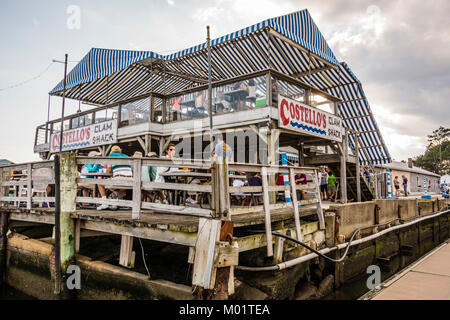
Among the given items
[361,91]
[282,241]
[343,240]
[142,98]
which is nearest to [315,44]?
[361,91]

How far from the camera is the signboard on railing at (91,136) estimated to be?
12.6 metres

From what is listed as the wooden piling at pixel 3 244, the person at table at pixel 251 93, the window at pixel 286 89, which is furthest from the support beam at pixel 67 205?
the window at pixel 286 89

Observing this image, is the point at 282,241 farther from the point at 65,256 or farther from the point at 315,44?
the point at 315,44

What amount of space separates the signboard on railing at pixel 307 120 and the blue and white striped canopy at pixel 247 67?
1.61 metres

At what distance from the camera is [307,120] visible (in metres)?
9.79

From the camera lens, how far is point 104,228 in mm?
5035

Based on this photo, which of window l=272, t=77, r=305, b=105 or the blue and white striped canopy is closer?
window l=272, t=77, r=305, b=105

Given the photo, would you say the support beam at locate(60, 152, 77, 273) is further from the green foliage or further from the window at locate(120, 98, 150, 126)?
the green foliage

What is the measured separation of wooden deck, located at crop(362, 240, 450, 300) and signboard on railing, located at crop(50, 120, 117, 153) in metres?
10.6

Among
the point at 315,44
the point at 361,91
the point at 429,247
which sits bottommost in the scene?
the point at 429,247

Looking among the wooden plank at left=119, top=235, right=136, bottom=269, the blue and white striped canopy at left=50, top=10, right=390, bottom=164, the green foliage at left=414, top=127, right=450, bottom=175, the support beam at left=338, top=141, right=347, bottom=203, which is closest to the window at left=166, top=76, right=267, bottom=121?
Result: the blue and white striped canopy at left=50, top=10, right=390, bottom=164

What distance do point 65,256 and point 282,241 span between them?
146 inches

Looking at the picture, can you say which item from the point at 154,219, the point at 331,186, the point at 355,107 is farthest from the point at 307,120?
the point at 154,219

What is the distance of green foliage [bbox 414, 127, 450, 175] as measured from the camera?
203 ft
